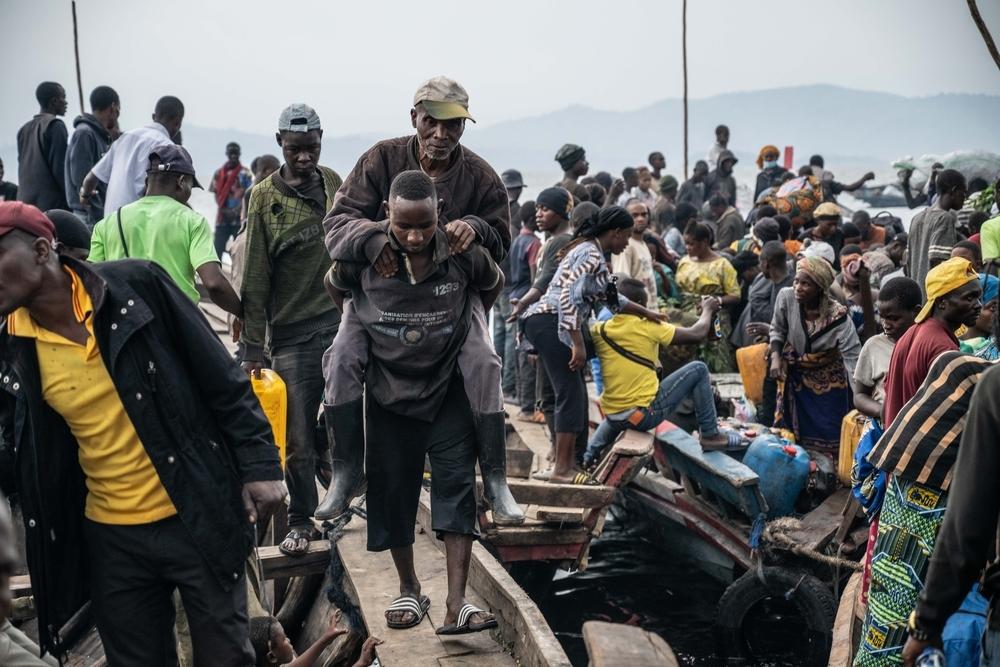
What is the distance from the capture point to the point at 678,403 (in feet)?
25.5

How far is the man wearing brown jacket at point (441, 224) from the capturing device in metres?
4.42

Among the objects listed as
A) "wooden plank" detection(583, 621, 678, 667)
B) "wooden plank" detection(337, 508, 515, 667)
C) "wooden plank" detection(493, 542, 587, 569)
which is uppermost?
"wooden plank" detection(583, 621, 678, 667)

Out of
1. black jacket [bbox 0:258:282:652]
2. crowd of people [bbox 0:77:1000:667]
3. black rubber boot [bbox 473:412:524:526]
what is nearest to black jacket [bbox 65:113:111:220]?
crowd of people [bbox 0:77:1000:667]

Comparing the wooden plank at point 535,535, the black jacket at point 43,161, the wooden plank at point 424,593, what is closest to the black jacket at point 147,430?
the wooden plank at point 424,593

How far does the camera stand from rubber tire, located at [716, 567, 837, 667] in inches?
266

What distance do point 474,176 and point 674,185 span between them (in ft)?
36.7

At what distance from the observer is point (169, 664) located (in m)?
3.69

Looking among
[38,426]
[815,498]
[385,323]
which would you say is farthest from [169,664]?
[815,498]

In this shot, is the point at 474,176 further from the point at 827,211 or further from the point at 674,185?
the point at 674,185

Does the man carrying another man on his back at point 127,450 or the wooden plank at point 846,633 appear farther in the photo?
the wooden plank at point 846,633

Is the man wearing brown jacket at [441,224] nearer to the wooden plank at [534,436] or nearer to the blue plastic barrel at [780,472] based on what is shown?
the blue plastic barrel at [780,472]

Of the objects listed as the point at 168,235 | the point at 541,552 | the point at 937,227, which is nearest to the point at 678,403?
the point at 541,552

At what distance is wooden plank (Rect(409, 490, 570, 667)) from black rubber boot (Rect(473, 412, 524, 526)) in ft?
1.31

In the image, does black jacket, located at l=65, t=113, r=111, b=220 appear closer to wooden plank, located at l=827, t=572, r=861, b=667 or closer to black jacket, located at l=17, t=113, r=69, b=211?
black jacket, located at l=17, t=113, r=69, b=211
